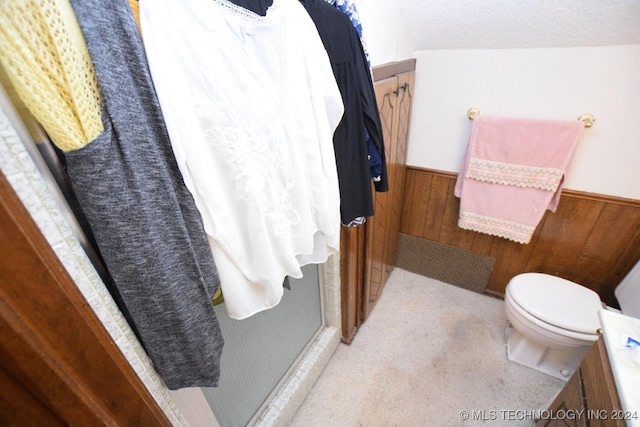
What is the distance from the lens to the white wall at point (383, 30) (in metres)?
1.03

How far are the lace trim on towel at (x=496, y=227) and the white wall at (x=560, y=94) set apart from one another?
0.31m

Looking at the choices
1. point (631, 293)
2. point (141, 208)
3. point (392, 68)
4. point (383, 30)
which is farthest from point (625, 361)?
point (383, 30)

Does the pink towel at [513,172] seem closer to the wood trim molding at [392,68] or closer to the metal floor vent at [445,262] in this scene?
the metal floor vent at [445,262]

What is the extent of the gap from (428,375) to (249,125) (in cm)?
156

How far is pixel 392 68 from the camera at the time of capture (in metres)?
1.21

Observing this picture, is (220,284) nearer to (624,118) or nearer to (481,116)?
(481,116)

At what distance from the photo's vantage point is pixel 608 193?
1331 millimetres

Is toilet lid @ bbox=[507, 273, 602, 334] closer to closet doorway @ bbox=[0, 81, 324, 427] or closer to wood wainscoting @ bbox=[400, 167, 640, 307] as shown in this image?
wood wainscoting @ bbox=[400, 167, 640, 307]

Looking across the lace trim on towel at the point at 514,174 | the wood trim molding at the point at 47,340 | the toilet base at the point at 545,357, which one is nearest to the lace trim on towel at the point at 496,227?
the lace trim on towel at the point at 514,174

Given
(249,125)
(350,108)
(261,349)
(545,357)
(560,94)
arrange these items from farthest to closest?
(545,357) → (560,94) → (261,349) → (350,108) → (249,125)

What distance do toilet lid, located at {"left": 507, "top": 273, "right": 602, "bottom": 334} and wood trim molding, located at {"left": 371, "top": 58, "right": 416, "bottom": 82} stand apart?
1274mm

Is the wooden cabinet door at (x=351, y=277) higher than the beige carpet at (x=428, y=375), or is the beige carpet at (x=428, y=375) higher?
the wooden cabinet door at (x=351, y=277)

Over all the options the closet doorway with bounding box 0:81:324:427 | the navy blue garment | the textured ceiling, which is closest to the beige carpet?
the closet doorway with bounding box 0:81:324:427

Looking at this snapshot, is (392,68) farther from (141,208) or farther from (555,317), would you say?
(555,317)
